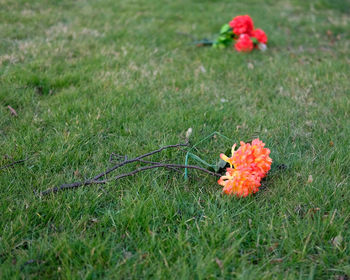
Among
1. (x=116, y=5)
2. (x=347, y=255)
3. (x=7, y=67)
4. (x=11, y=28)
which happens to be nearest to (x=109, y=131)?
(x=7, y=67)

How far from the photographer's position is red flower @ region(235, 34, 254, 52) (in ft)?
17.1

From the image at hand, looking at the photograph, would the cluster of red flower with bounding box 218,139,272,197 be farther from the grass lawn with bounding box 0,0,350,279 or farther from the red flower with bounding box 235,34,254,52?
the red flower with bounding box 235,34,254,52

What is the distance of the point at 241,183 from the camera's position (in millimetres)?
2252

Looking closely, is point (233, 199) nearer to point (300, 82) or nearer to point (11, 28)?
point (300, 82)

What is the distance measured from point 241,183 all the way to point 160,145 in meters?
0.89

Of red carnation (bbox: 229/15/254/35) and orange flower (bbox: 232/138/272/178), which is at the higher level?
red carnation (bbox: 229/15/254/35)

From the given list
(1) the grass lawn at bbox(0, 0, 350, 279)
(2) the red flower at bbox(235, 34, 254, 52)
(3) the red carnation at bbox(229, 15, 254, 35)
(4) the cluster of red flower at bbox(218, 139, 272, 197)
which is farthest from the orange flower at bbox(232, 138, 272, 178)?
(3) the red carnation at bbox(229, 15, 254, 35)

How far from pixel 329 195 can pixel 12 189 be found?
Answer: 2165 mm

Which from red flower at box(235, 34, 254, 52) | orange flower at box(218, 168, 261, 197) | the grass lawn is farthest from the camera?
red flower at box(235, 34, 254, 52)

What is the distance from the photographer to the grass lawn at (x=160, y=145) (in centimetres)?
192

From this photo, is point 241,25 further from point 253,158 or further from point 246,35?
point 253,158

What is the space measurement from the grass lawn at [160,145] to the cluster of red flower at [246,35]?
0.66ft

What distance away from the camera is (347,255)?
1.95 metres

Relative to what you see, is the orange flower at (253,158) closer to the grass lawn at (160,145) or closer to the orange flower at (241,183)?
the orange flower at (241,183)
